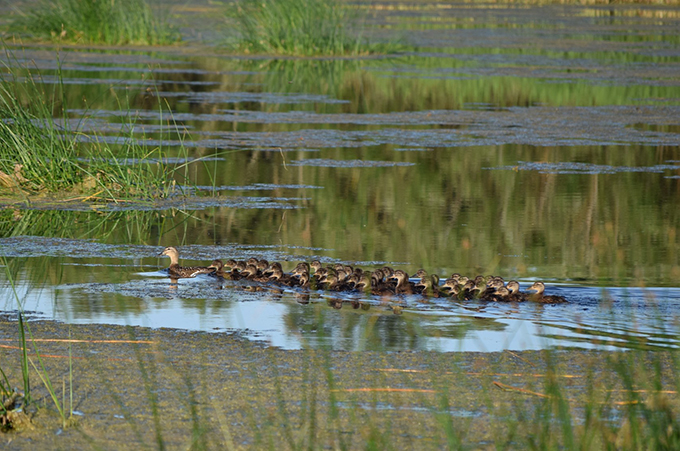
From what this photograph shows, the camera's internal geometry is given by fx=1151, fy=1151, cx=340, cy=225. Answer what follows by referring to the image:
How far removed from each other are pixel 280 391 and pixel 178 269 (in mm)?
2956

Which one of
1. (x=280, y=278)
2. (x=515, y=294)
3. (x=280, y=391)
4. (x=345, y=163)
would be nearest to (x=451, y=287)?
(x=515, y=294)

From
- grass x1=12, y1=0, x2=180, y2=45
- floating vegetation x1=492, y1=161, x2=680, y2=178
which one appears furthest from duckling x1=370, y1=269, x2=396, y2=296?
grass x1=12, y1=0, x2=180, y2=45

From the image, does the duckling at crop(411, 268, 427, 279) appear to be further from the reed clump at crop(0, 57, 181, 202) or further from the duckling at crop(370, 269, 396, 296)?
the reed clump at crop(0, 57, 181, 202)

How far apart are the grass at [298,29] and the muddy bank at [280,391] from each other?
21188 mm

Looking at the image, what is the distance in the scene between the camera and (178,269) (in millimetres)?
8383

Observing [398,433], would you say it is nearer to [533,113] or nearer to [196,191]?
[196,191]

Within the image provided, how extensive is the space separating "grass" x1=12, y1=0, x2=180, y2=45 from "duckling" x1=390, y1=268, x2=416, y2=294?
21955 mm

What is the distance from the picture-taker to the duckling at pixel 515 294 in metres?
7.71

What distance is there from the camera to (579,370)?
6.09m

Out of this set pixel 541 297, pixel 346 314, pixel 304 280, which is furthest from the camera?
pixel 304 280

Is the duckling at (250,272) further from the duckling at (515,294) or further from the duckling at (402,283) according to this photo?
the duckling at (515,294)

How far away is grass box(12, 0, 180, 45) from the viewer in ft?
94.3

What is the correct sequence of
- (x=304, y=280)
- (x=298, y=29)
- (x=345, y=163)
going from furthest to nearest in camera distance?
1. (x=298, y=29)
2. (x=345, y=163)
3. (x=304, y=280)

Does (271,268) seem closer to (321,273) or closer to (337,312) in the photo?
(321,273)
